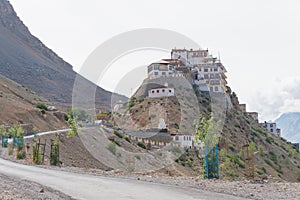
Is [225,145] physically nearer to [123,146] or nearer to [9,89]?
[123,146]

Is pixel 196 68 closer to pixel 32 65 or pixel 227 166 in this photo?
pixel 32 65

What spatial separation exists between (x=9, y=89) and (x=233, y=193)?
9204 cm

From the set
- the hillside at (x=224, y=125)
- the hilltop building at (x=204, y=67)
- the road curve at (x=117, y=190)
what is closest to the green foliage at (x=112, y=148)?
the hillside at (x=224, y=125)

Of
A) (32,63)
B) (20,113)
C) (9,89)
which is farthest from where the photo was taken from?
(32,63)

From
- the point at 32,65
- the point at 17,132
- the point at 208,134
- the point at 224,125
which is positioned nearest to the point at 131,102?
the point at 224,125

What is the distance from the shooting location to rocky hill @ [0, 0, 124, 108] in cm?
13188

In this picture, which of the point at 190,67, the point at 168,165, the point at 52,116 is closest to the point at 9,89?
the point at 52,116

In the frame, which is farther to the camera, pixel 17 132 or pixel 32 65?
pixel 32 65

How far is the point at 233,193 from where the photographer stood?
39.2ft

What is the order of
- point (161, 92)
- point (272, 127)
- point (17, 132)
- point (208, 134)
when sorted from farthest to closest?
point (272, 127) < point (161, 92) < point (17, 132) < point (208, 134)

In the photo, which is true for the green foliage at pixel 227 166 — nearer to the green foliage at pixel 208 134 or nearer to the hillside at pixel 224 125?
the green foliage at pixel 208 134

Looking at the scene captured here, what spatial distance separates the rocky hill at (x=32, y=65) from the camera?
433 feet

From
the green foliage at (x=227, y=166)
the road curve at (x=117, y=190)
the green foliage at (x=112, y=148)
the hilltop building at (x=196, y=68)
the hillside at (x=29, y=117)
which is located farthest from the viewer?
the hilltop building at (x=196, y=68)

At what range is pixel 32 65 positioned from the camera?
144875mm
